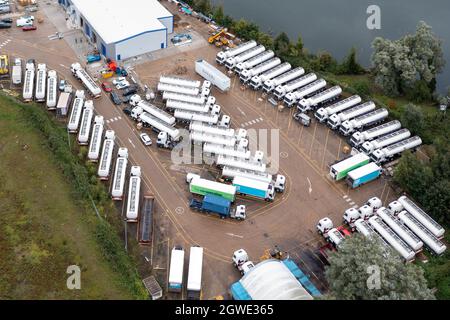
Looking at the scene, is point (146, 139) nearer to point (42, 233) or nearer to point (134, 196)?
point (134, 196)

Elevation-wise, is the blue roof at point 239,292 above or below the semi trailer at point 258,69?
below

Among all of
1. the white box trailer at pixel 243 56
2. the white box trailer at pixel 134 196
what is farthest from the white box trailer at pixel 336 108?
the white box trailer at pixel 134 196

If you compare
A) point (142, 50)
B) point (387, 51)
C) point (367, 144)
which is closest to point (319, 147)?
point (367, 144)

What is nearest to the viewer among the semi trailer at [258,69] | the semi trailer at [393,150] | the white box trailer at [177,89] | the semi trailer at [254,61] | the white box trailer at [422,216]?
the white box trailer at [422,216]

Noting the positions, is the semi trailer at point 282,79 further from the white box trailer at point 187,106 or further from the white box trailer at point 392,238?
the white box trailer at point 392,238

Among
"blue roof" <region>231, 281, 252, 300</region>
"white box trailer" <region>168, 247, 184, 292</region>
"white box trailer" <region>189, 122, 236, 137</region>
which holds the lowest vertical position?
"white box trailer" <region>168, 247, 184, 292</region>

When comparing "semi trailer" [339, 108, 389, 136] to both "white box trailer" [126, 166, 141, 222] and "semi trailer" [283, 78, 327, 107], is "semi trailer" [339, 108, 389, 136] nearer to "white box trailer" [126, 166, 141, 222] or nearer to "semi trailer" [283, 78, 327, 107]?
"semi trailer" [283, 78, 327, 107]

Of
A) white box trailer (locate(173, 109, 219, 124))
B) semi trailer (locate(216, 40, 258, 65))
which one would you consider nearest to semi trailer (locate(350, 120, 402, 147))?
white box trailer (locate(173, 109, 219, 124))
